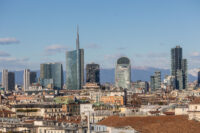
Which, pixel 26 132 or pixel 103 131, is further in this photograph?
pixel 26 132

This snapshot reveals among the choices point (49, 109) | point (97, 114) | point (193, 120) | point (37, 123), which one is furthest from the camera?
point (49, 109)

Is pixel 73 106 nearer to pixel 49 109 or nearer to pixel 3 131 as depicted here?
pixel 49 109

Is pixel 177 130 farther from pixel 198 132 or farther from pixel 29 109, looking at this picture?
pixel 29 109

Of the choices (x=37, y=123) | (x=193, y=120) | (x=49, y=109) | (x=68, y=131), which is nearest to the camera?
(x=68, y=131)

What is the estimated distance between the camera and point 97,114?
145250 mm

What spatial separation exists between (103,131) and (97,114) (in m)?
57.8

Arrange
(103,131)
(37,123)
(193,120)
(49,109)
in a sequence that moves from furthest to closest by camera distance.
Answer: (49,109) < (37,123) < (193,120) < (103,131)

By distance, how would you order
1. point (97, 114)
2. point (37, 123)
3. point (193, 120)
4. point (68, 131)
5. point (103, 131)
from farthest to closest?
point (97, 114)
point (37, 123)
point (193, 120)
point (68, 131)
point (103, 131)

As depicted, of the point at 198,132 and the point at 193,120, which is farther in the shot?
the point at 193,120

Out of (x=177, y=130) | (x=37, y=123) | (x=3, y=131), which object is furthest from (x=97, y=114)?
(x=177, y=130)

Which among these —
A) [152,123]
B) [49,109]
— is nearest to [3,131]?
[152,123]

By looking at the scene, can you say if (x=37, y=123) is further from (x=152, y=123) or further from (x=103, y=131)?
(x=103, y=131)

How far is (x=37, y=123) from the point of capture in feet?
368

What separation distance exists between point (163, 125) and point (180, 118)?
8.74m
